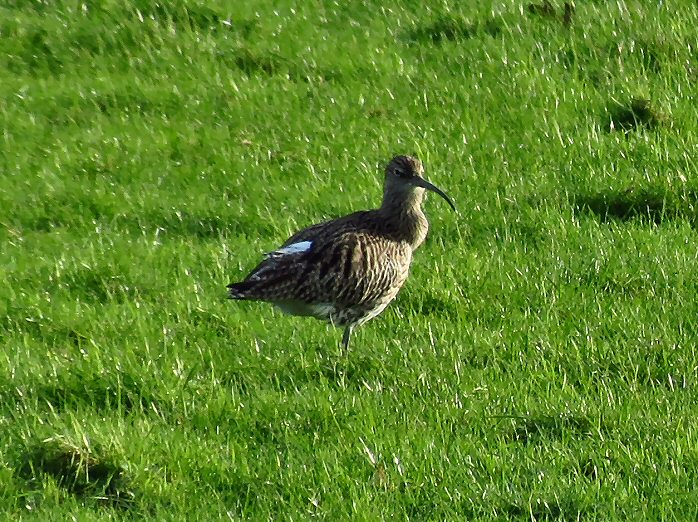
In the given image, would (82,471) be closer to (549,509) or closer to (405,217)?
(549,509)

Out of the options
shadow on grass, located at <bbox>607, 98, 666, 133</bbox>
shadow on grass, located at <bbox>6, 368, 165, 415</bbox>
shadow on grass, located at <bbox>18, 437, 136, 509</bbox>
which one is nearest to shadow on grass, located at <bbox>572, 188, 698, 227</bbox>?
shadow on grass, located at <bbox>607, 98, 666, 133</bbox>

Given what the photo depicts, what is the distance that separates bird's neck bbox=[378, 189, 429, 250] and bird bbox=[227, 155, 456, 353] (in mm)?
84

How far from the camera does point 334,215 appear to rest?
10867 mm

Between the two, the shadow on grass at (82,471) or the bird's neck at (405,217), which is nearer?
the shadow on grass at (82,471)

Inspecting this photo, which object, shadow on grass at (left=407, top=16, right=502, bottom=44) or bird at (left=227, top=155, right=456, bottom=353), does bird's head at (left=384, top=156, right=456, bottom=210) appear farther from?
shadow on grass at (left=407, top=16, right=502, bottom=44)

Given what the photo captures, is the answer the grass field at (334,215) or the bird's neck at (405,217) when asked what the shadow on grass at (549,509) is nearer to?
the grass field at (334,215)

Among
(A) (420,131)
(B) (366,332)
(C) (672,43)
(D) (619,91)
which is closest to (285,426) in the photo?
(B) (366,332)

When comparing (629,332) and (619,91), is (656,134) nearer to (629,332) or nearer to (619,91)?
(619,91)

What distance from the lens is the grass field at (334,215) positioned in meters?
7.09

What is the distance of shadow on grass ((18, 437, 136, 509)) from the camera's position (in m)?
6.96

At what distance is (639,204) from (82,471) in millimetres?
5620

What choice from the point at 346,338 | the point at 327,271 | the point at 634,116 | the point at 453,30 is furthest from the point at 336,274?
the point at 453,30

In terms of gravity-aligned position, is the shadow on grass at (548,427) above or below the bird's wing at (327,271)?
below

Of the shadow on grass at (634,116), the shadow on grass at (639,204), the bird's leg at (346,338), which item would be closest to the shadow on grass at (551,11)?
the shadow on grass at (634,116)
